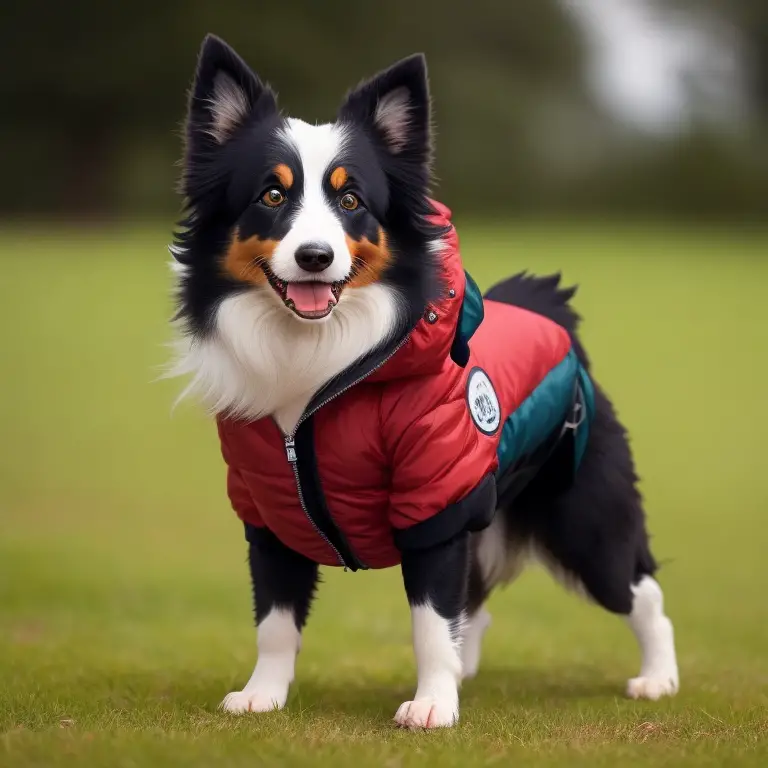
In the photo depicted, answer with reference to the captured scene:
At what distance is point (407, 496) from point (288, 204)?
3.27 feet

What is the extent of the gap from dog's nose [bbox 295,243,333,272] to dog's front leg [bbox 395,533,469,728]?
3.30ft

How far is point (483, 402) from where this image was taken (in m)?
4.39

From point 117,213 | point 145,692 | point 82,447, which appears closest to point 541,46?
point 117,213

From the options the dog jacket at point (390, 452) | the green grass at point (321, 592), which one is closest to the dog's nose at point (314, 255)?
the dog jacket at point (390, 452)

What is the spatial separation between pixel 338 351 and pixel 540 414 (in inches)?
38.0

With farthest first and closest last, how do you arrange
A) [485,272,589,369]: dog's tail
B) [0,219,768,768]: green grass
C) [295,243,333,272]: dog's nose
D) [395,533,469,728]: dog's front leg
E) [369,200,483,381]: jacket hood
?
1. [485,272,589,369]: dog's tail
2. [395,533,469,728]: dog's front leg
3. [369,200,483,381]: jacket hood
4. [0,219,768,768]: green grass
5. [295,243,333,272]: dog's nose

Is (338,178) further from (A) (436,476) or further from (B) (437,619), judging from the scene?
(B) (437,619)

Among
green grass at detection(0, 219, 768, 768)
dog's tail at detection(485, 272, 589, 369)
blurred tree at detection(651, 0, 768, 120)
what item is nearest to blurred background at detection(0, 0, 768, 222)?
blurred tree at detection(651, 0, 768, 120)

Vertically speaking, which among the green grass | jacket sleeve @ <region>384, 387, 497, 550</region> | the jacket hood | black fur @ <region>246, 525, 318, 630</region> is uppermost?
the jacket hood

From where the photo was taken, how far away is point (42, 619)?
762 centimetres

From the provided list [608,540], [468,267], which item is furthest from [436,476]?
[468,267]

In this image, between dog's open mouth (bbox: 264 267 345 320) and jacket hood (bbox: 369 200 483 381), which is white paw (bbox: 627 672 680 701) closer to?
jacket hood (bbox: 369 200 483 381)

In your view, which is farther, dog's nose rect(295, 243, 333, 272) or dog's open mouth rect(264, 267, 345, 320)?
dog's open mouth rect(264, 267, 345, 320)

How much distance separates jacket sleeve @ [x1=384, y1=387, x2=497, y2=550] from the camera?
4098 millimetres
